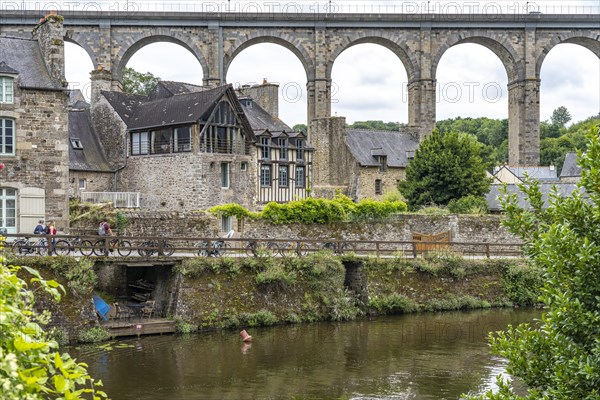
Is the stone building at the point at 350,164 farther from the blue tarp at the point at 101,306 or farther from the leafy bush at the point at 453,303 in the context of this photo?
the blue tarp at the point at 101,306

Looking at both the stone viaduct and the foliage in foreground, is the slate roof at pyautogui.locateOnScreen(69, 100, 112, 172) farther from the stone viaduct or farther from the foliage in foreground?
the foliage in foreground

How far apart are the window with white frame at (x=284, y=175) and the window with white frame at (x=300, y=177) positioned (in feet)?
2.53

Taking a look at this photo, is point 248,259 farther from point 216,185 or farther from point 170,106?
point 170,106

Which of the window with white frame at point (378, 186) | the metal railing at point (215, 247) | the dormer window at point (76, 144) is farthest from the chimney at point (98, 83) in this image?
the window with white frame at point (378, 186)

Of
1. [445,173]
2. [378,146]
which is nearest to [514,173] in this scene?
[378,146]

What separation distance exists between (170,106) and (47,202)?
10.0m

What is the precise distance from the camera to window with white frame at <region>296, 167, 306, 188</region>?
35.7m

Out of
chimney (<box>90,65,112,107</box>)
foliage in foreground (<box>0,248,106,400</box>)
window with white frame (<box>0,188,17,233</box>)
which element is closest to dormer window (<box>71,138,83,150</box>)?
chimney (<box>90,65,112,107</box>)

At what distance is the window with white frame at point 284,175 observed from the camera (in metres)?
34.7

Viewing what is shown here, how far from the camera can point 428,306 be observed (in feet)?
74.3

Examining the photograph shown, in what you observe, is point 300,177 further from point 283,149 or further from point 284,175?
point 283,149

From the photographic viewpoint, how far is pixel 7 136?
21.2 meters

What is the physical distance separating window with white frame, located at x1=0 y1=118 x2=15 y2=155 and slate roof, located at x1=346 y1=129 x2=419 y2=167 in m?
20.5

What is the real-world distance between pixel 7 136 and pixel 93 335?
7.17 meters
